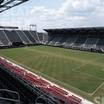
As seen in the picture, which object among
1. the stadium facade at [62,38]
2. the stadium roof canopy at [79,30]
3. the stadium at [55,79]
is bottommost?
the stadium facade at [62,38]

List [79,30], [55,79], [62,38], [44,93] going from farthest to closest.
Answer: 1. [62,38]
2. [79,30]
3. [55,79]
4. [44,93]

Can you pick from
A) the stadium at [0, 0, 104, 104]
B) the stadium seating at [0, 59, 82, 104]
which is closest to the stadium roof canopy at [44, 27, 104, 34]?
the stadium at [0, 0, 104, 104]

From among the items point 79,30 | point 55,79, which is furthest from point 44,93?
point 79,30

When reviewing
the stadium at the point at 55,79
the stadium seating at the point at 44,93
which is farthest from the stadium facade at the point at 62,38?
the stadium seating at the point at 44,93

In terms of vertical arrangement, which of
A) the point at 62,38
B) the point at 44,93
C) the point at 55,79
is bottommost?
the point at 62,38

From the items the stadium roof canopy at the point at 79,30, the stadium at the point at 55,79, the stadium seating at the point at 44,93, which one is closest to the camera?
the stadium seating at the point at 44,93

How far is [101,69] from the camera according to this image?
31266 mm

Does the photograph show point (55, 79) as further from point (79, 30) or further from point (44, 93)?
point (79, 30)

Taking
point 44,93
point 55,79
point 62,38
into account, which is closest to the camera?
point 44,93

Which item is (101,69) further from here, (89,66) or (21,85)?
(21,85)

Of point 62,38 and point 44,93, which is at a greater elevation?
point 44,93

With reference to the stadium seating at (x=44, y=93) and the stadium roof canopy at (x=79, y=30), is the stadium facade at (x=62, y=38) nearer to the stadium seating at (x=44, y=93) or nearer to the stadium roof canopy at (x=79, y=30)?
the stadium roof canopy at (x=79, y=30)

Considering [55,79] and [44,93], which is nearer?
[44,93]

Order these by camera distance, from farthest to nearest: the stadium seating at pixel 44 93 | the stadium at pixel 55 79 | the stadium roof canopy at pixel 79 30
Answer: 1. the stadium roof canopy at pixel 79 30
2. the stadium at pixel 55 79
3. the stadium seating at pixel 44 93
